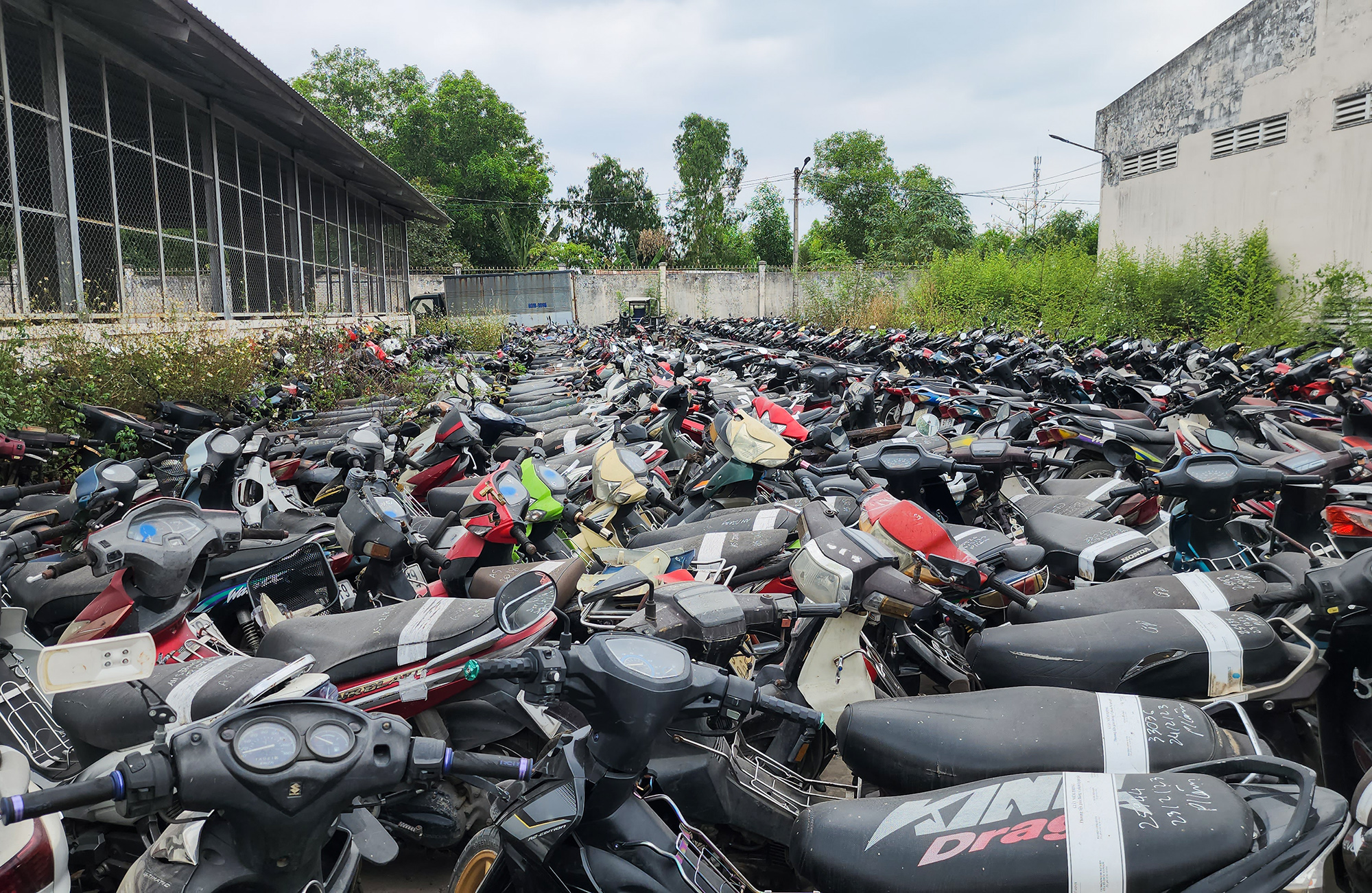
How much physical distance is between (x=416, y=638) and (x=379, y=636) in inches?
4.5

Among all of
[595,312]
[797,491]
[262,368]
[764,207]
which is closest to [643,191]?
[764,207]

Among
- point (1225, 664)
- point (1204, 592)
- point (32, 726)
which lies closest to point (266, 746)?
point (32, 726)

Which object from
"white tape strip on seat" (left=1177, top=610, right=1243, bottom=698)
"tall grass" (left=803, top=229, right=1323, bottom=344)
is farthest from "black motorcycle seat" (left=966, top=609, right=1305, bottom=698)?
"tall grass" (left=803, top=229, right=1323, bottom=344)

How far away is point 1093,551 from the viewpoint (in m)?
2.93

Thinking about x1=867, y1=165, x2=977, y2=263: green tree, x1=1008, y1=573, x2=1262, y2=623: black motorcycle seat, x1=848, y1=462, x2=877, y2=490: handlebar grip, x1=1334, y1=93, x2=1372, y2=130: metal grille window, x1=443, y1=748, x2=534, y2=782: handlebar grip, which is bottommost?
x1=1008, y1=573, x2=1262, y2=623: black motorcycle seat

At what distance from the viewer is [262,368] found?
7.79 m

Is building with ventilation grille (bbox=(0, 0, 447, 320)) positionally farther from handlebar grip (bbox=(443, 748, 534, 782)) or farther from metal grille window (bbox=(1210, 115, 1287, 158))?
metal grille window (bbox=(1210, 115, 1287, 158))

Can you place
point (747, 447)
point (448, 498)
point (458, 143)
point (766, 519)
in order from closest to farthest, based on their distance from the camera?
point (766, 519) → point (747, 447) → point (448, 498) → point (458, 143)

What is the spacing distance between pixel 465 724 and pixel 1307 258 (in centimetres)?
1559

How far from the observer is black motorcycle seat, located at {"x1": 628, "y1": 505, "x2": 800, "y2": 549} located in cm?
349

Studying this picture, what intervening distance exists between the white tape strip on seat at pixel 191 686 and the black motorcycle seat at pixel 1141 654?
201 centimetres

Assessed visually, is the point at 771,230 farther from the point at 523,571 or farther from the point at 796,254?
the point at 523,571

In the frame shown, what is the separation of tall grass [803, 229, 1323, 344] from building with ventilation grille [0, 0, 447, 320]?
41.4ft

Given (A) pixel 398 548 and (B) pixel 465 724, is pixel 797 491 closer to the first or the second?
(A) pixel 398 548
